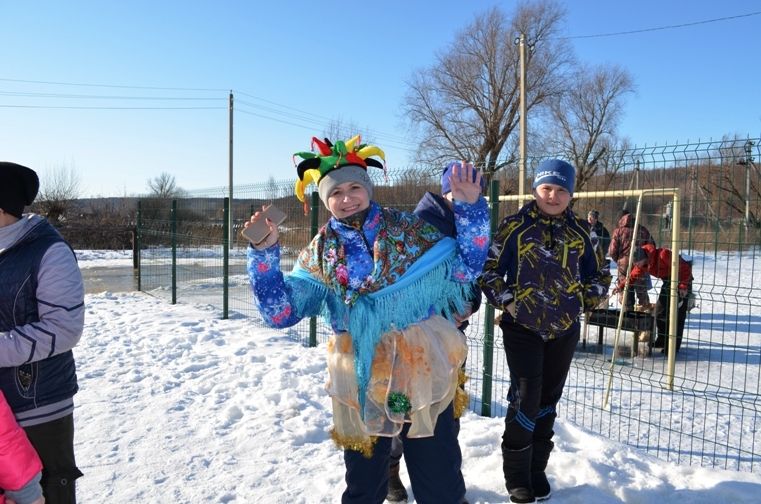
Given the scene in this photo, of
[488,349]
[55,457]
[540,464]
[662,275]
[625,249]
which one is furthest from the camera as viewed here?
[625,249]

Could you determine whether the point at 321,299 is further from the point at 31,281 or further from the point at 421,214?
the point at 31,281

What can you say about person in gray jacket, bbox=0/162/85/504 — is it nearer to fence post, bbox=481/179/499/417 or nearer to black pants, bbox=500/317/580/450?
black pants, bbox=500/317/580/450

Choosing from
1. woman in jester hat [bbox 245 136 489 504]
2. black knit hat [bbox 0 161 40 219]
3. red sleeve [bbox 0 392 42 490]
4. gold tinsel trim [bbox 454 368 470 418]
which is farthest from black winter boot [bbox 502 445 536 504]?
black knit hat [bbox 0 161 40 219]

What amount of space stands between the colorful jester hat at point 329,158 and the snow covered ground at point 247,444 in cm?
187

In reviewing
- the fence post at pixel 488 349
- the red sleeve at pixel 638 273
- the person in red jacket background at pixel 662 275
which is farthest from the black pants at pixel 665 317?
the fence post at pixel 488 349

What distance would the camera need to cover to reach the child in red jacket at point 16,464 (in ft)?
6.68

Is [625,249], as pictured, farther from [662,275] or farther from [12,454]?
[12,454]

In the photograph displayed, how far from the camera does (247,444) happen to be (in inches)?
150

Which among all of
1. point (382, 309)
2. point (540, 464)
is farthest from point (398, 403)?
point (540, 464)

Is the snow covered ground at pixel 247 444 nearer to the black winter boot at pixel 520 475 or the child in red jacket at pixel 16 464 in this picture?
the black winter boot at pixel 520 475

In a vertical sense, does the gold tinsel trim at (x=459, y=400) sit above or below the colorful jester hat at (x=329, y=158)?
below

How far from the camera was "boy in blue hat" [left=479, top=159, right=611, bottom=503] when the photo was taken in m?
2.77

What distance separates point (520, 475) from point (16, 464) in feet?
7.44

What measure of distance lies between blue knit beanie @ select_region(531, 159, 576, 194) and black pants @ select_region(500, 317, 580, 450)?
2.37 ft
